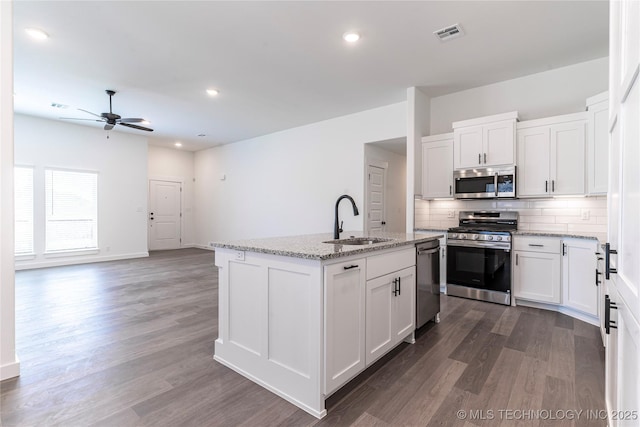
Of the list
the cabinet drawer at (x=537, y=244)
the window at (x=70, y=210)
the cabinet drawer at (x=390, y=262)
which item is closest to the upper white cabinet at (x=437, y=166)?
the cabinet drawer at (x=537, y=244)

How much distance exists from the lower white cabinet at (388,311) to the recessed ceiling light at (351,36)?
2.41m

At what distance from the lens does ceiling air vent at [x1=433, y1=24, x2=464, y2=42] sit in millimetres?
3013

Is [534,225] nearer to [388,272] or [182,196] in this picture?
[388,272]

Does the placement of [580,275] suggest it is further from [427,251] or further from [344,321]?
[344,321]

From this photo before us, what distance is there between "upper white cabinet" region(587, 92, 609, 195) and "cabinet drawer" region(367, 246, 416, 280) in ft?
7.84

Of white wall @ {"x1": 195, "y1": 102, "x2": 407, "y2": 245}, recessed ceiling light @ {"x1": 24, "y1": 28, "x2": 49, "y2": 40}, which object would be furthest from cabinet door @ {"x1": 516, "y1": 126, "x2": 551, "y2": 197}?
recessed ceiling light @ {"x1": 24, "y1": 28, "x2": 49, "y2": 40}

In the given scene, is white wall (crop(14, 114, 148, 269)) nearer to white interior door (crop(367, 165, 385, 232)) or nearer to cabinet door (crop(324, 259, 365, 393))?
white interior door (crop(367, 165, 385, 232))

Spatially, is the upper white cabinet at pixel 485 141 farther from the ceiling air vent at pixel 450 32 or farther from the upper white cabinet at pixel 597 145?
the ceiling air vent at pixel 450 32

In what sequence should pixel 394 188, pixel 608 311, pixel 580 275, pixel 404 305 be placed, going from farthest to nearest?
pixel 394 188
pixel 580 275
pixel 404 305
pixel 608 311

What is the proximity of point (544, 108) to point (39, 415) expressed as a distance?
18.6ft

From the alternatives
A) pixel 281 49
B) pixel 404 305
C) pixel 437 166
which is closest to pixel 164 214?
pixel 281 49

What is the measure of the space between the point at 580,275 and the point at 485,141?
74.7 inches

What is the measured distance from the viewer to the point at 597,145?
3352mm

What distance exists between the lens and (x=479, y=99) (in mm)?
4469
